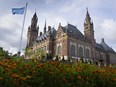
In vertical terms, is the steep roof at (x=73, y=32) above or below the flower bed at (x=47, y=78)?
above

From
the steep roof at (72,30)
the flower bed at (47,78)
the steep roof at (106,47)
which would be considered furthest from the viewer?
the steep roof at (106,47)

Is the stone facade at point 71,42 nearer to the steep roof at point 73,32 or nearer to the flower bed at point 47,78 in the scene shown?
the steep roof at point 73,32

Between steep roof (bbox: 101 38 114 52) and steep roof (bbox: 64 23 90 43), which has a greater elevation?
Result: steep roof (bbox: 64 23 90 43)

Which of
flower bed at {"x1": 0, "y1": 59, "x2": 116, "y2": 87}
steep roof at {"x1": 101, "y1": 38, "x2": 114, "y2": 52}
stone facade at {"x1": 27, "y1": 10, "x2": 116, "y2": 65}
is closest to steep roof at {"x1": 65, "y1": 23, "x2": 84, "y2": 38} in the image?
stone facade at {"x1": 27, "y1": 10, "x2": 116, "y2": 65}

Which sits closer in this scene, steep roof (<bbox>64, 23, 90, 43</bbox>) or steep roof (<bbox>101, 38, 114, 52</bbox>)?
steep roof (<bbox>64, 23, 90, 43</bbox>)

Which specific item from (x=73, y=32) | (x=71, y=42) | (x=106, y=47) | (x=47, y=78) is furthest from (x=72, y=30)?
(x=47, y=78)

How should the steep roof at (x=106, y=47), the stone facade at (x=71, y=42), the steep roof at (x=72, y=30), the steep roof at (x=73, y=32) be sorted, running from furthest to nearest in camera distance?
the steep roof at (x=106, y=47) → the steep roof at (x=72, y=30) → the steep roof at (x=73, y=32) → the stone facade at (x=71, y=42)

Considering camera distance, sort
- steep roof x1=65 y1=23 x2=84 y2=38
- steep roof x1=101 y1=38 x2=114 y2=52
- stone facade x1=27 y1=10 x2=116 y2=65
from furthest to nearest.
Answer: steep roof x1=101 y1=38 x2=114 y2=52, steep roof x1=65 y1=23 x2=84 y2=38, stone facade x1=27 y1=10 x2=116 y2=65

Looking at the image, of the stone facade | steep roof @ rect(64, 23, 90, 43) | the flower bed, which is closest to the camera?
the flower bed

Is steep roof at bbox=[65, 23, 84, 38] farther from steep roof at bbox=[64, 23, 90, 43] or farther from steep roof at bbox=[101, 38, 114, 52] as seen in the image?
steep roof at bbox=[101, 38, 114, 52]

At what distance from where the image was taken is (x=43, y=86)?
5184 millimetres

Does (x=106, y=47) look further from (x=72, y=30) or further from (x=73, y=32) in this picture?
(x=73, y=32)

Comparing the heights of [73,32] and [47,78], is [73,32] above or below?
above

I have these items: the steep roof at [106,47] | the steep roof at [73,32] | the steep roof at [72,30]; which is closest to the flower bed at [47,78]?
the steep roof at [73,32]
